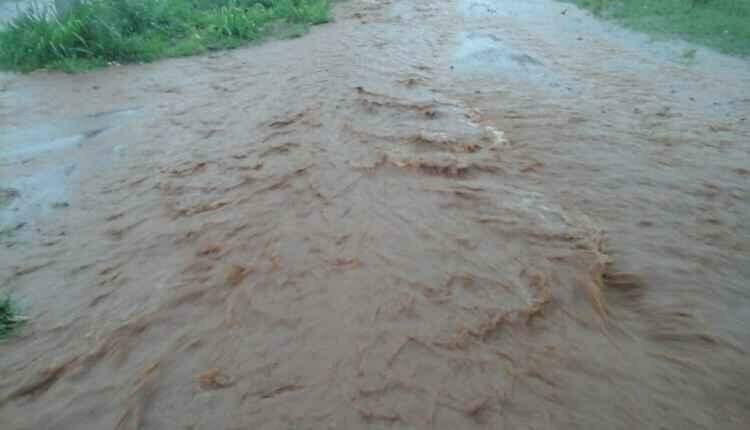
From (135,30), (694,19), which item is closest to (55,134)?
(135,30)

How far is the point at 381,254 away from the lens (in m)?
3.55

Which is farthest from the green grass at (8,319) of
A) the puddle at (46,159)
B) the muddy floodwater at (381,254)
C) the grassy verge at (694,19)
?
the grassy verge at (694,19)

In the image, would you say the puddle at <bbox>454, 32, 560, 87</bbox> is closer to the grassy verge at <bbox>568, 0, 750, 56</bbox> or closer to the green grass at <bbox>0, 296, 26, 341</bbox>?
the grassy verge at <bbox>568, 0, 750, 56</bbox>

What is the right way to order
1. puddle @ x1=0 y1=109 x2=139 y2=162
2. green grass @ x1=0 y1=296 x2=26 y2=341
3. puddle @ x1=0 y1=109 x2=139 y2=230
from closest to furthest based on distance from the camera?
1. green grass @ x1=0 y1=296 x2=26 y2=341
2. puddle @ x1=0 y1=109 x2=139 y2=230
3. puddle @ x1=0 y1=109 x2=139 y2=162

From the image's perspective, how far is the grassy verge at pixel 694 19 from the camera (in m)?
8.04

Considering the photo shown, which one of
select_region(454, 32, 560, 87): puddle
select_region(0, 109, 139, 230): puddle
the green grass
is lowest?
the green grass

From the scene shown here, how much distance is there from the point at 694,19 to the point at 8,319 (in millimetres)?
11521

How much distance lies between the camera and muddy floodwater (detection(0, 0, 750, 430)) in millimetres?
2521

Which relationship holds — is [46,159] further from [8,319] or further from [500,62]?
[500,62]

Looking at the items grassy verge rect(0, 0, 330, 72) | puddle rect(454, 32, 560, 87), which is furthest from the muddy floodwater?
grassy verge rect(0, 0, 330, 72)

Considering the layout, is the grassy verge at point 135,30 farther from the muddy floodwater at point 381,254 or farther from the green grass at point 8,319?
the green grass at point 8,319

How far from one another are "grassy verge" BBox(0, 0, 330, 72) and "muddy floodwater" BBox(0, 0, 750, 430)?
1.26 meters

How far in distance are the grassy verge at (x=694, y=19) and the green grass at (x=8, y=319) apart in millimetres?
10021

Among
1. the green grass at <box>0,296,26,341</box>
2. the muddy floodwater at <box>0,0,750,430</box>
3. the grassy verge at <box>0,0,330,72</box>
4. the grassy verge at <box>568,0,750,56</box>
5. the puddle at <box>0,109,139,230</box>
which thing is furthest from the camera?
the grassy verge at <box>568,0,750,56</box>
